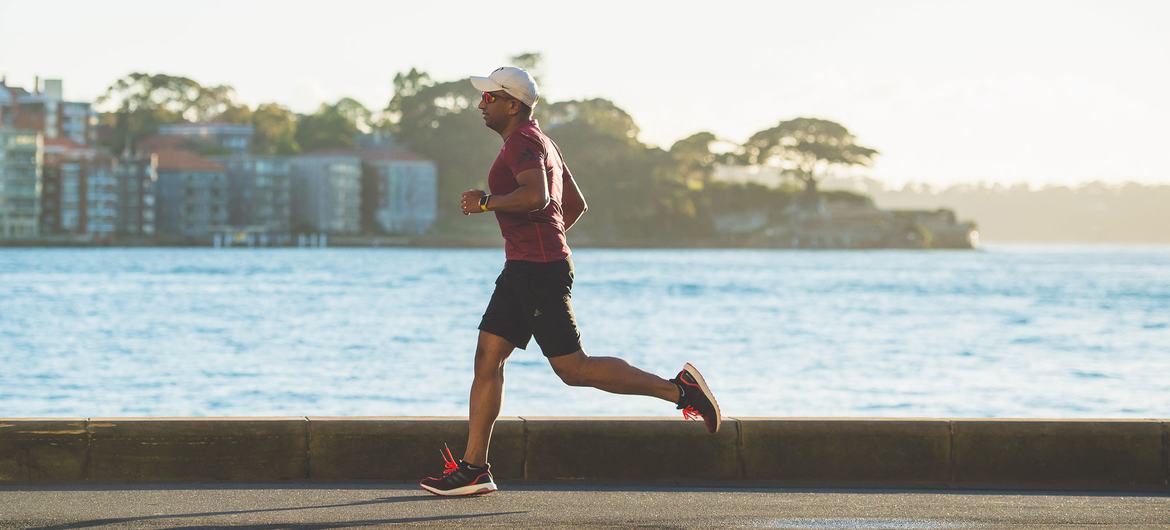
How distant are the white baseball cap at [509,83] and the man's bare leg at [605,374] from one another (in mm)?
942

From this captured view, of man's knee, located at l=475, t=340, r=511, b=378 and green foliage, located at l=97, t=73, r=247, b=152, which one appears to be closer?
man's knee, located at l=475, t=340, r=511, b=378

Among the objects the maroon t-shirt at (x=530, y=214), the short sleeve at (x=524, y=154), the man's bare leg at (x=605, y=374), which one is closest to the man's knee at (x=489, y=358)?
the man's bare leg at (x=605, y=374)

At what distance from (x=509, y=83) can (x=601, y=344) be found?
37683 mm

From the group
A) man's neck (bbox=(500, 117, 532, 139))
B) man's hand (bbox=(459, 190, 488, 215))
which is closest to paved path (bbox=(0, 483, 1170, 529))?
man's hand (bbox=(459, 190, 488, 215))

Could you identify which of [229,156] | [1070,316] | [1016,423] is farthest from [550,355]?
[229,156]

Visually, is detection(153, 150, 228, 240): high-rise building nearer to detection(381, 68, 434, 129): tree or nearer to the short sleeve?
detection(381, 68, 434, 129): tree

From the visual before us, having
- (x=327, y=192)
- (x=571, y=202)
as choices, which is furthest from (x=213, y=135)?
(x=571, y=202)

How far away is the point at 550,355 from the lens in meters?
6.09

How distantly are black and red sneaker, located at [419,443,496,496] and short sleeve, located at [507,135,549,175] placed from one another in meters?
1.13

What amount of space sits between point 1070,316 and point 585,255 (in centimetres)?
8704

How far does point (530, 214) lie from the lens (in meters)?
6.02

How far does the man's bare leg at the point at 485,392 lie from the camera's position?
6.10 metres

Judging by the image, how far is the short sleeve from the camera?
5910mm

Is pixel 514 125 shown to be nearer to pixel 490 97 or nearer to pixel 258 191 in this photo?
pixel 490 97
